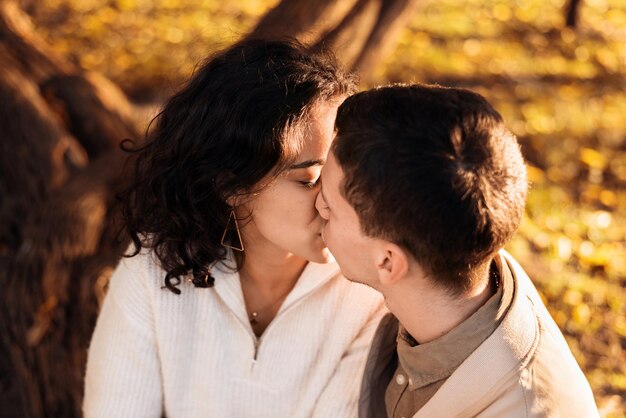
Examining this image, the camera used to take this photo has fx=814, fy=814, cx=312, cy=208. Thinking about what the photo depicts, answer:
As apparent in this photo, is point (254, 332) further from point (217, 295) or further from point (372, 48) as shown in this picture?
point (372, 48)

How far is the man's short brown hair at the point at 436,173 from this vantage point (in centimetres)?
190

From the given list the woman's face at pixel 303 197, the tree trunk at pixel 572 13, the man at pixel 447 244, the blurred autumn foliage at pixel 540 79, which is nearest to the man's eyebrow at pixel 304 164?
the woman's face at pixel 303 197

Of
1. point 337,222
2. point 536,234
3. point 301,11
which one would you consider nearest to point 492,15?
point 536,234

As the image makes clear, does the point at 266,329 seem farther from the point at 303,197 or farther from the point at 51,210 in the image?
the point at 51,210

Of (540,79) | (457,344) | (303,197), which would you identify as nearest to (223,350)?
(303,197)

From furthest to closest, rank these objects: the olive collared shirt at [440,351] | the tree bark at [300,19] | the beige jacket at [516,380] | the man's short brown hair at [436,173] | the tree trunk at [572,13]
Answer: the tree trunk at [572,13] → the tree bark at [300,19] → the olive collared shirt at [440,351] → the beige jacket at [516,380] → the man's short brown hair at [436,173]

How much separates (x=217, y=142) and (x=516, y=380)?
1065 millimetres

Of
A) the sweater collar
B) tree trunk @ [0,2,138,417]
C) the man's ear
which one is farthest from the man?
tree trunk @ [0,2,138,417]

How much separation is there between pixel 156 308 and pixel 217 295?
0.20 m

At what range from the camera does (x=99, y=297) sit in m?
3.26

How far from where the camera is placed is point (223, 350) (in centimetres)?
264

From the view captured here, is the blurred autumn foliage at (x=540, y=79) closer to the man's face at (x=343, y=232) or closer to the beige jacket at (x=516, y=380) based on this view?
the beige jacket at (x=516, y=380)

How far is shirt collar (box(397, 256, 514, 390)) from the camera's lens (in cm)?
211

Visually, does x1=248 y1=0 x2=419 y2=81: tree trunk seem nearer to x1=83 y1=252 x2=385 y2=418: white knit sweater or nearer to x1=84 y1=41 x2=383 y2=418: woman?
x1=84 y1=41 x2=383 y2=418: woman
